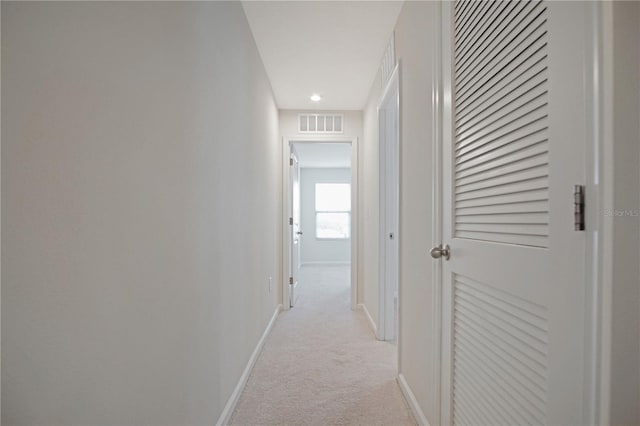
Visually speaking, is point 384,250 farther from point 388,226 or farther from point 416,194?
point 416,194

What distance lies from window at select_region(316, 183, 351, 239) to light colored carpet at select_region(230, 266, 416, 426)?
15.0 ft

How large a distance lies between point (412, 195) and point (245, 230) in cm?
110

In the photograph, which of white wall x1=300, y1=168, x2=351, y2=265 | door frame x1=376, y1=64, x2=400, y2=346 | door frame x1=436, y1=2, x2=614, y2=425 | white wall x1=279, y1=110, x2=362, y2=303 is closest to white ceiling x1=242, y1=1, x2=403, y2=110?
white wall x1=279, y1=110, x2=362, y2=303

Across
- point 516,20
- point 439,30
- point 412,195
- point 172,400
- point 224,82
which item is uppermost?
point 439,30

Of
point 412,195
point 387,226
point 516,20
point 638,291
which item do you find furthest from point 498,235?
point 387,226

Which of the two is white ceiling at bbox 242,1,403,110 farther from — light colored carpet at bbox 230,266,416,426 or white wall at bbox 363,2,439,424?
light colored carpet at bbox 230,266,416,426

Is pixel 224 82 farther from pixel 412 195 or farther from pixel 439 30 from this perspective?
pixel 412 195

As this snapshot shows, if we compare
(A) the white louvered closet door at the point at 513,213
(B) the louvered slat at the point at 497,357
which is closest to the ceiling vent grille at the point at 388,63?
(A) the white louvered closet door at the point at 513,213

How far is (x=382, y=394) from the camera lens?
2008 mm

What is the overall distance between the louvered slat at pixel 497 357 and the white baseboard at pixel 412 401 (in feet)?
1.44

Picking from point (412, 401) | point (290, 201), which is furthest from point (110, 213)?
point (290, 201)

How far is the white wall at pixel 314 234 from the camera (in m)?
8.07

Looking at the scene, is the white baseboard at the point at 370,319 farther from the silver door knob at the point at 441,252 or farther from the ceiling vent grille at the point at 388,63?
the ceiling vent grille at the point at 388,63

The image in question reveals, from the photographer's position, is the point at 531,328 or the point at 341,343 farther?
the point at 341,343
